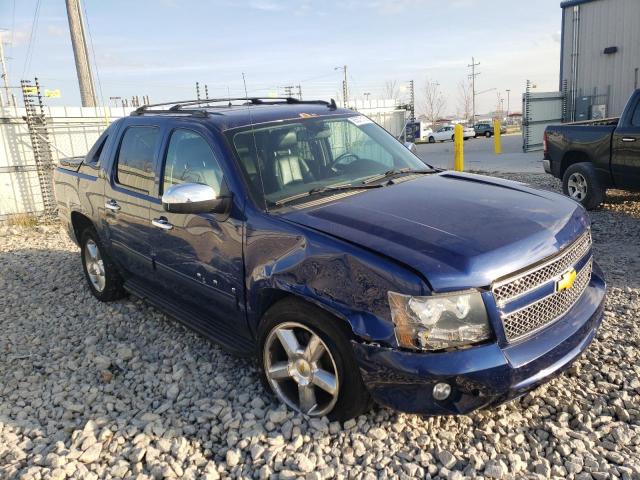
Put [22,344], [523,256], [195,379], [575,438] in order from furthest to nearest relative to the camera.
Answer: [22,344], [195,379], [575,438], [523,256]

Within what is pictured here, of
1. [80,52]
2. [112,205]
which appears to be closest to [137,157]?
[112,205]

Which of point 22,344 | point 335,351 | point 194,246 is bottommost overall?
point 22,344

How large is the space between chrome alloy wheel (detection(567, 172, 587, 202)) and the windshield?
521 cm

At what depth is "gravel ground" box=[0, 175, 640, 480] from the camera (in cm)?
264

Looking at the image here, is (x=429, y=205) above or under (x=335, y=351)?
above

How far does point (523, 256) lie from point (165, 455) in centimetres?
213

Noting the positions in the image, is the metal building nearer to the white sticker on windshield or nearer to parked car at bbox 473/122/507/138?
the white sticker on windshield

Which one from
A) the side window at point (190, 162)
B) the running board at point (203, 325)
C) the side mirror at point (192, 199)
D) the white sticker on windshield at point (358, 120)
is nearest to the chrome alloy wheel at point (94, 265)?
the running board at point (203, 325)

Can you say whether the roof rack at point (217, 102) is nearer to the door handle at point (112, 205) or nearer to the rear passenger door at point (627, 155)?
the door handle at point (112, 205)

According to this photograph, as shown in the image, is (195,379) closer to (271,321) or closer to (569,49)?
(271,321)

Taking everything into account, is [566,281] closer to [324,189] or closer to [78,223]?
[324,189]

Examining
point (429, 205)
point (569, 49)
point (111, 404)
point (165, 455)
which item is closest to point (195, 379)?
point (111, 404)

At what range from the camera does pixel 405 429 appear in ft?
9.41

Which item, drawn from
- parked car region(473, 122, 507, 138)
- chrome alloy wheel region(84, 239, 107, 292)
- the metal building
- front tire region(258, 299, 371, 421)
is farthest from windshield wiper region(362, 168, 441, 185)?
parked car region(473, 122, 507, 138)
